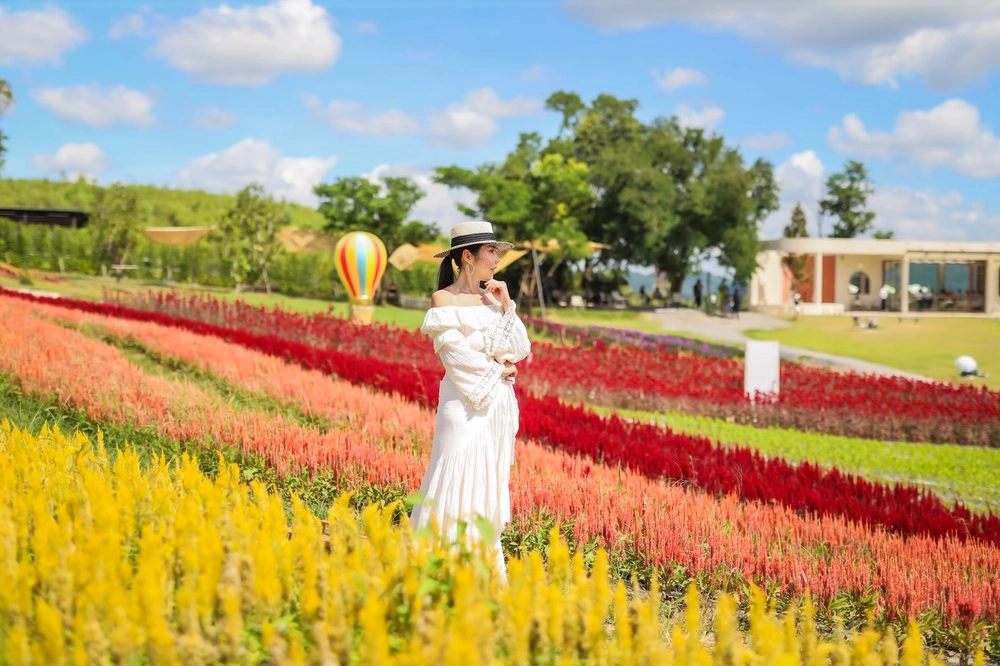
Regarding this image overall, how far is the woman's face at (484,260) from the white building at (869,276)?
3888 cm

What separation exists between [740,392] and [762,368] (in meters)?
Answer: 0.51

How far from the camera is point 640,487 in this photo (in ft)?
17.9

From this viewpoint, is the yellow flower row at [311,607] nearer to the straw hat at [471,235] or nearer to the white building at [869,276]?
the straw hat at [471,235]

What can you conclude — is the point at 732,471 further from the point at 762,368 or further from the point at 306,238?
the point at 306,238

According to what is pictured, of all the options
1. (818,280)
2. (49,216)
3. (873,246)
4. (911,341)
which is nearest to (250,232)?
(49,216)

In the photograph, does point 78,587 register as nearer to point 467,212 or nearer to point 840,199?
point 467,212

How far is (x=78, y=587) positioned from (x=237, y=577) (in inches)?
17.7

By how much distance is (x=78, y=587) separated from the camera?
93.5 inches

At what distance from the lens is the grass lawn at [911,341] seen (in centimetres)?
2147

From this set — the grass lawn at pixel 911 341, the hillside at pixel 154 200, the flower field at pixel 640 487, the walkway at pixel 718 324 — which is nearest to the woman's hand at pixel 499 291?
the flower field at pixel 640 487

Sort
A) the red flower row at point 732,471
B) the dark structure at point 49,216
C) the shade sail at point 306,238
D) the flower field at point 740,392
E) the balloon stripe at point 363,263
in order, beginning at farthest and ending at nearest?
the dark structure at point 49,216 → the shade sail at point 306,238 → the balloon stripe at point 363,263 → the flower field at point 740,392 → the red flower row at point 732,471

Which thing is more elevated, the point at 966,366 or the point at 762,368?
the point at 762,368

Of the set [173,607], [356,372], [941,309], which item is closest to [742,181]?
[941,309]

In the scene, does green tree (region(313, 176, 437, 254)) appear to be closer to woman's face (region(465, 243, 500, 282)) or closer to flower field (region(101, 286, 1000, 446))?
flower field (region(101, 286, 1000, 446))
